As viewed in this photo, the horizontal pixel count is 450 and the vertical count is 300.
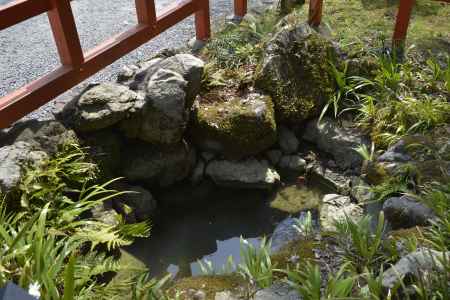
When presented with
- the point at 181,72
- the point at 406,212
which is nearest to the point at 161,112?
the point at 181,72

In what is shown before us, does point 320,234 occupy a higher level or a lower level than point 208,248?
higher

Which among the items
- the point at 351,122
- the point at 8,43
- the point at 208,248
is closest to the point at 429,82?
the point at 351,122

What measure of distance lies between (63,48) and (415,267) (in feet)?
11.4

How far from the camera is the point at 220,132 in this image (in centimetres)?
439

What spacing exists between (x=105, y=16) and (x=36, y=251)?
15.4 ft

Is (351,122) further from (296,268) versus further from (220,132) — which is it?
(296,268)

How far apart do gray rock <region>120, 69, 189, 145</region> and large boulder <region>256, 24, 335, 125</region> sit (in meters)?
0.97

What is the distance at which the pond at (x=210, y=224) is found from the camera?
4.00 metres

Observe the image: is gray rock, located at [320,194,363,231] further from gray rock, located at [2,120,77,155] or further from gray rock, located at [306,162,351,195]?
gray rock, located at [2,120,77,155]

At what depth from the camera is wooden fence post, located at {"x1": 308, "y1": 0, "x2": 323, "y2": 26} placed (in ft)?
18.6

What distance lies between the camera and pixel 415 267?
2.51m

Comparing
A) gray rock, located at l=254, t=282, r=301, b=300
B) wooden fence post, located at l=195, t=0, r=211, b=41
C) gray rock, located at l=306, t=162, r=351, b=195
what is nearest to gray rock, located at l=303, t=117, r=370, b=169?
gray rock, located at l=306, t=162, r=351, b=195

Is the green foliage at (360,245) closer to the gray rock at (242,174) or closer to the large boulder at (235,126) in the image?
the gray rock at (242,174)

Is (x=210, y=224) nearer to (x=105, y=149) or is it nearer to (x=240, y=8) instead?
(x=105, y=149)
